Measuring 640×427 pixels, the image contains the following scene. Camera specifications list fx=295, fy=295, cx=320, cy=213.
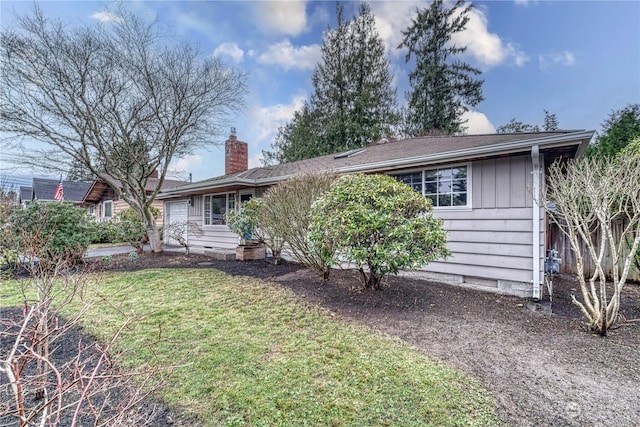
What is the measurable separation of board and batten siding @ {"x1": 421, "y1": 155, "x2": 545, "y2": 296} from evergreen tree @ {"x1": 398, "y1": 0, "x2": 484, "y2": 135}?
14.2 m

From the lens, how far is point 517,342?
353 cm

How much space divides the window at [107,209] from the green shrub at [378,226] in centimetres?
2009

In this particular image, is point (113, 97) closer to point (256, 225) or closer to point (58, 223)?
point (58, 223)

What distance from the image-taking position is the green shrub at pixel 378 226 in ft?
14.8

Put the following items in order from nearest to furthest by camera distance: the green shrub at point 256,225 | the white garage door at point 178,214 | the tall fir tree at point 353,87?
the green shrub at point 256,225 → the white garage door at point 178,214 → the tall fir tree at point 353,87

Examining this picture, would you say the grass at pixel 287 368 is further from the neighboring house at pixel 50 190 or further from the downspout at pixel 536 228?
the neighboring house at pixel 50 190

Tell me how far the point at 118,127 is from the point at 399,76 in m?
17.9

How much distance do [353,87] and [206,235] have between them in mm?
15076

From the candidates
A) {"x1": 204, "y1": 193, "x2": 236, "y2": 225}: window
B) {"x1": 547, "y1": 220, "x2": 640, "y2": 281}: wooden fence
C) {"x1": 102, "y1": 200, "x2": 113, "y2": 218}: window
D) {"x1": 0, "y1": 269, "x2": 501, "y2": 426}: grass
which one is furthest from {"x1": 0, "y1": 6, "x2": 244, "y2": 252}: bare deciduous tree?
{"x1": 102, "y1": 200, "x2": 113, "y2": 218}: window

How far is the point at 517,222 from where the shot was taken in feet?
17.5

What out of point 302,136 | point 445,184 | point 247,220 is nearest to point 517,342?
point 445,184

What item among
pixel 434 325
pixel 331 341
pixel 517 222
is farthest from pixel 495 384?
pixel 517 222

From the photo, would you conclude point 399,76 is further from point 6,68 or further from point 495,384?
point 495,384

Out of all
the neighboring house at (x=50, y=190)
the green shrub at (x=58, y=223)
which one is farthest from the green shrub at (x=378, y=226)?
the neighboring house at (x=50, y=190)
